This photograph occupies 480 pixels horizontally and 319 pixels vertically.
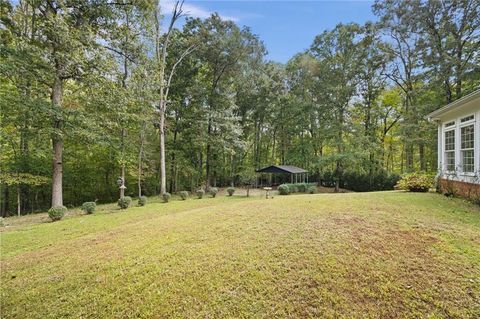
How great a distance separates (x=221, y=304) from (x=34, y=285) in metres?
2.91

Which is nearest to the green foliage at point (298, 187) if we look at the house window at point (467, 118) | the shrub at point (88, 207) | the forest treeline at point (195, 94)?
the forest treeline at point (195, 94)

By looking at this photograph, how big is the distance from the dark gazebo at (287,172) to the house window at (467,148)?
394 inches

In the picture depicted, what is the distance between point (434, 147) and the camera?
14.0 meters

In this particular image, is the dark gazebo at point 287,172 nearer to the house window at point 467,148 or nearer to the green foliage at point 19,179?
the house window at point 467,148

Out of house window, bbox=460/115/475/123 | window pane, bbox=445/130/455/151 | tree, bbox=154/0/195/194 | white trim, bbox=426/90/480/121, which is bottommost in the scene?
window pane, bbox=445/130/455/151

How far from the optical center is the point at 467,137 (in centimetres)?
718

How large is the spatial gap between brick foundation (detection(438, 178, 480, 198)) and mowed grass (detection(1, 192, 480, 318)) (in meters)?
2.17

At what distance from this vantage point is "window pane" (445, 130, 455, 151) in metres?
8.06

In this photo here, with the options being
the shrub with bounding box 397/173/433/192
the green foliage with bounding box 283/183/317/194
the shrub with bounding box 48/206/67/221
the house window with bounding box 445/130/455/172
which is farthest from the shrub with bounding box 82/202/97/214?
the house window with bounding box 445/130/455/172

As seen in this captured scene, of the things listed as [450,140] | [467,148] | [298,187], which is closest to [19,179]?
[298,187]

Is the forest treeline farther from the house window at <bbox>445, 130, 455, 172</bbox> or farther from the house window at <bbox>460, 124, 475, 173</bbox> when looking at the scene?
the house window at <bbox>460, 124, 475, 173</bbox>

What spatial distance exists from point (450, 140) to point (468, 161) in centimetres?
134

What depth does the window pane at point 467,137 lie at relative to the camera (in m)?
6.97

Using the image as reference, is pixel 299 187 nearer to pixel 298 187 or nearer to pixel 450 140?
pixel 298 187
